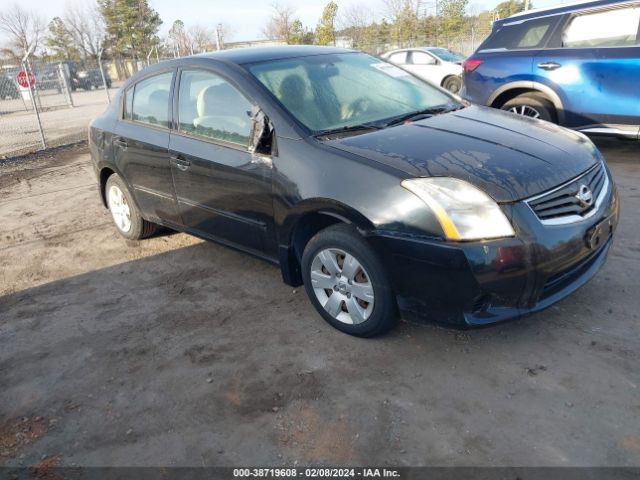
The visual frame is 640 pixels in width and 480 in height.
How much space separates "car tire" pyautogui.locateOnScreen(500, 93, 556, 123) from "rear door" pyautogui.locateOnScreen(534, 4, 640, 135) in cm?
22

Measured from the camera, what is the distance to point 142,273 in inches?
176

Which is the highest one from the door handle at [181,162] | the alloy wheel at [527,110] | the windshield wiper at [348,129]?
the windshield wiper at [348,129]

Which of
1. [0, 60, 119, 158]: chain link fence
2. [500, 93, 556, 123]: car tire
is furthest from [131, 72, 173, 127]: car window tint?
[0, 60, 119, 158]: chain link fence

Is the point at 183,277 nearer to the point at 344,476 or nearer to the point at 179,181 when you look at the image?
the point at 179,181

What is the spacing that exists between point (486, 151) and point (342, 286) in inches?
44.1

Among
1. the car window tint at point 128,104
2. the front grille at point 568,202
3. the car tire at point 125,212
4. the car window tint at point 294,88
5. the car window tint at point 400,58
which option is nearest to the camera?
the front grille at point 568,202

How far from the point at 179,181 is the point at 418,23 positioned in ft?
101

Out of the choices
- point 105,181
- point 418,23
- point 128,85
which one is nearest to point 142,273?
point 105,181

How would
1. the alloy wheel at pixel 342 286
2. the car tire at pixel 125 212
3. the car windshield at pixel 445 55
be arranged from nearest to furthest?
the alloy wheel at pixel 342 286 < the car tire at pixel 125 212 < the car windshield at pixel 445 55

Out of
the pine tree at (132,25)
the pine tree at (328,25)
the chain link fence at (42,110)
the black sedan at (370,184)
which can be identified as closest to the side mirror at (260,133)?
the black sedan at (370,184)

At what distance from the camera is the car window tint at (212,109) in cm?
351

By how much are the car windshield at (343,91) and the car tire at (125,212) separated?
78.2 inches

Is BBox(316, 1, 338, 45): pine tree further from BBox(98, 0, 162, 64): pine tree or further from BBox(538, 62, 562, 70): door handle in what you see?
BBox(538, 62, 562, 70): door handle

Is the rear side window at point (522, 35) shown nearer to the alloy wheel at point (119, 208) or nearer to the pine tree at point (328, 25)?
the alloy wheel at point (119, 208)
